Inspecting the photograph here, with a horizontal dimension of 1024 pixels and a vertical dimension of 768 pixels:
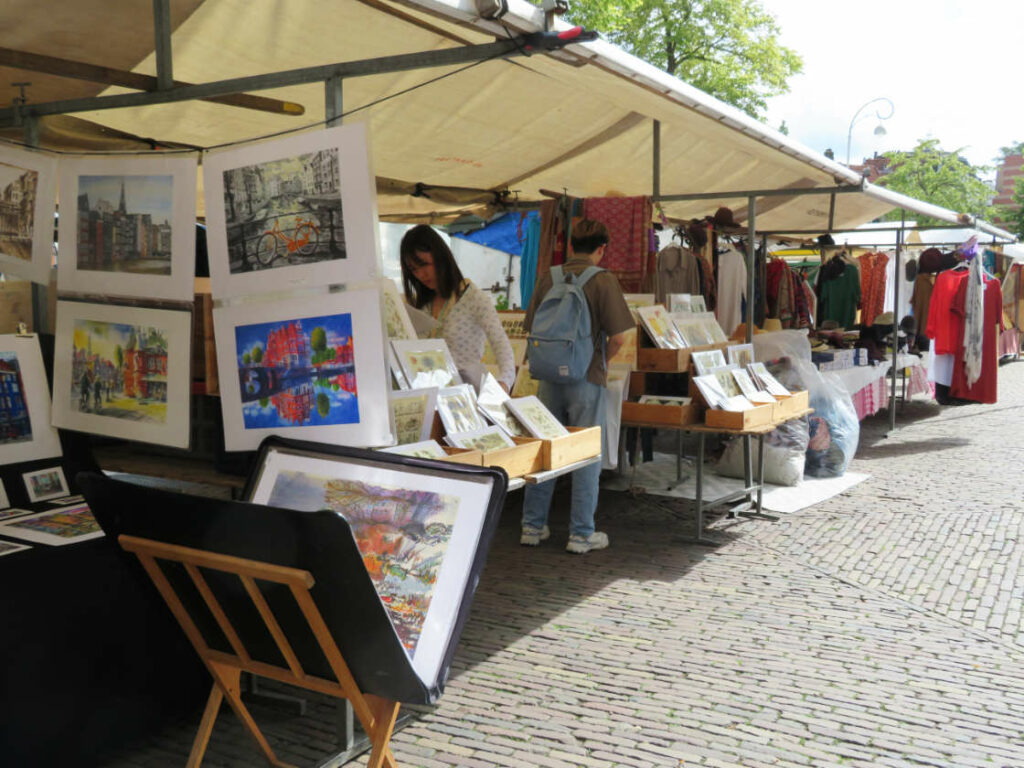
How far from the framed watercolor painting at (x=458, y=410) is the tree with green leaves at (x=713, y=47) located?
1925 centimetres

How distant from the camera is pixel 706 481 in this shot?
7496 millimetres

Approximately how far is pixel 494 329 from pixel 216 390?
6.37 ft

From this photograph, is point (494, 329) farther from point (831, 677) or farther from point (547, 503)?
point (831, 677)

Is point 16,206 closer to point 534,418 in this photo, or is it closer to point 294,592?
point 294,592

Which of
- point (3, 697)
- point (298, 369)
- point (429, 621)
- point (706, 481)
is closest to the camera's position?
point (429, 621)

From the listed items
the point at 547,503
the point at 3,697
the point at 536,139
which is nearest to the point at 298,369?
the point at 3,697

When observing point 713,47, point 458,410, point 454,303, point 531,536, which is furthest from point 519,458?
point 713,47

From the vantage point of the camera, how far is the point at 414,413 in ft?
10.6

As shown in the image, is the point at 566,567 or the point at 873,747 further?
the point at 566,567

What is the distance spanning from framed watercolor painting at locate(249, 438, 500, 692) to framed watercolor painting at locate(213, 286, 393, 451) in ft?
0.55

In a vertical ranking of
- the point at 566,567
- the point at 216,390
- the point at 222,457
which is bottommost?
the point at 566,567

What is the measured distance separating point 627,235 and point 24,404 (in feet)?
15.2

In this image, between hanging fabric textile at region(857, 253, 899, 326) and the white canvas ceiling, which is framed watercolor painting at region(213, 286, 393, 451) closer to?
the white canvas ceiling

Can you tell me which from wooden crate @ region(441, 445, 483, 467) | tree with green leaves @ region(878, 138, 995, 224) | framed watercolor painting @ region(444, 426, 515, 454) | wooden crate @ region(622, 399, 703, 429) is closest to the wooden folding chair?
wooden crate @ region(441, 445, 483, 467)
